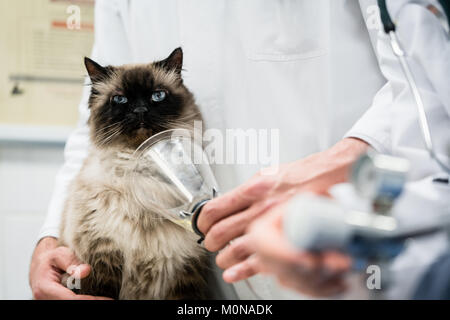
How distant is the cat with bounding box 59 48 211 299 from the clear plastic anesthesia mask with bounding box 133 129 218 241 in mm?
38

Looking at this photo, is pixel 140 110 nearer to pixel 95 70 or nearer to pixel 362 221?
pixel 95 70

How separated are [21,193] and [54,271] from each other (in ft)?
1.85

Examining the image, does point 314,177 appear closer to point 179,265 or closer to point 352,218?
point 352,218

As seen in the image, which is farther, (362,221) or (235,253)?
(235,253)

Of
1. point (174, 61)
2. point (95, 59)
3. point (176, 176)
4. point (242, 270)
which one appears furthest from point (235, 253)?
point (95, 59)

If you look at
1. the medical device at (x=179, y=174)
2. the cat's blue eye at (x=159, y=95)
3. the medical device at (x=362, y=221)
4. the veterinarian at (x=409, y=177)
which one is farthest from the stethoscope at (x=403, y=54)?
the cat's blue eye at (x=159, y=95)

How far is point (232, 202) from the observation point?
457 millimetres

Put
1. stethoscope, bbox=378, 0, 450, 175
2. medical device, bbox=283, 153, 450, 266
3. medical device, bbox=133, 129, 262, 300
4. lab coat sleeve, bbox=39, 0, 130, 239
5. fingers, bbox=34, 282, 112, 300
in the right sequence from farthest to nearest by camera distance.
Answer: lab coat sleeve, bbox=39, 0, 130, 239 < fingers, bbox=34, 282, 112, 300 < medical device, bbox=133, 129, 262, 300 < stethoscope, bbox=378, 0, 450, 175 < medical device, bbox=283, 153, 450, 266

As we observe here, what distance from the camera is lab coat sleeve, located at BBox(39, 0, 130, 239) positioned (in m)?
0.77

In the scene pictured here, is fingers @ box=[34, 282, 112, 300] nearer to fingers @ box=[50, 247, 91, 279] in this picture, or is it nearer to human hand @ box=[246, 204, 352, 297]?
fingers @ box=[50, 247, 91, 279]

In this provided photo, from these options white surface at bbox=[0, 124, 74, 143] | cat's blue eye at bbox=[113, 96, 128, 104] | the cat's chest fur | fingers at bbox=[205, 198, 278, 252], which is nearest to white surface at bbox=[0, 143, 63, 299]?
white surface at bbox=[0, 124, 74, 143]

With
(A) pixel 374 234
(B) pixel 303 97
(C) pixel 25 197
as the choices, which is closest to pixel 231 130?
(B) pixel 303 97

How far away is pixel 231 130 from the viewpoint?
2.29 ft

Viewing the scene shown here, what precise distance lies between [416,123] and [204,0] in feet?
1.46
